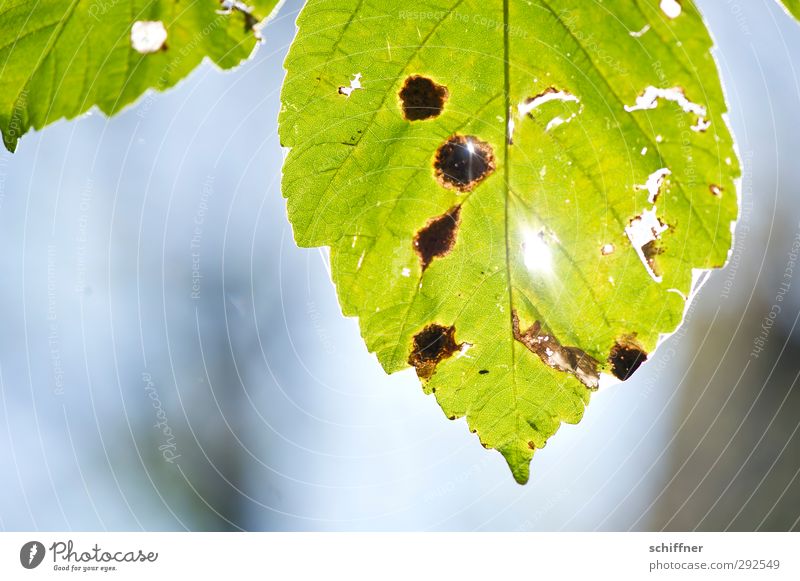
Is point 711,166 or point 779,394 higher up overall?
point 711,166

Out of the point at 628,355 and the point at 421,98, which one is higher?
the point at 421,98

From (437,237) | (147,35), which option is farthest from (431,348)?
(147,35)

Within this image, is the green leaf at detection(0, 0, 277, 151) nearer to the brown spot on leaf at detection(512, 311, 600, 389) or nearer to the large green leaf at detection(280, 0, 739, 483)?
the large green leaf at detection(280, 0, 739, 483)

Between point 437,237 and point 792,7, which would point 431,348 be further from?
point 792,7

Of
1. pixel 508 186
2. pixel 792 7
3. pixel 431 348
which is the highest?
pixel 792 7

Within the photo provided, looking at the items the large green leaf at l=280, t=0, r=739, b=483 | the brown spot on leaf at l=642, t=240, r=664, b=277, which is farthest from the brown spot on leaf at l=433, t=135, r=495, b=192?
the brown spot on leaf at l=642, t=240, r=664, b=277
